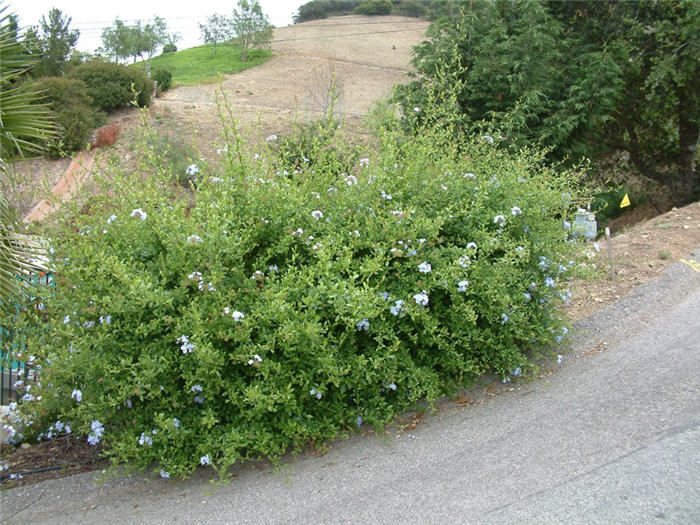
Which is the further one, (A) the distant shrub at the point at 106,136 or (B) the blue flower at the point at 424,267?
(A) the distant shrub at the point at 106,136

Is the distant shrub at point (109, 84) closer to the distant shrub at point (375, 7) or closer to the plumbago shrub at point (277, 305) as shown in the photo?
the plumbago shrub at point (277, 305)

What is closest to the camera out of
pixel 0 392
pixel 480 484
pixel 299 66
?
pixel 480 484

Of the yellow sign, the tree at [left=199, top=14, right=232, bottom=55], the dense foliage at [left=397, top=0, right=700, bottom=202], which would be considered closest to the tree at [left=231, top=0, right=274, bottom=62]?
the tree at [left=199, top=14, right=232, bottom=55]

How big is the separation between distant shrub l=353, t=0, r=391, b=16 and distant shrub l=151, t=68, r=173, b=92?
72.3 ft

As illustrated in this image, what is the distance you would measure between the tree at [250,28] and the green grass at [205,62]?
20.1 inches

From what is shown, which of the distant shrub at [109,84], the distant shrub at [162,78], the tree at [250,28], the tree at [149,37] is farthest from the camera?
the tree at [250,28]

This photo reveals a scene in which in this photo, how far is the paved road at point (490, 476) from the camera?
10.3 ft

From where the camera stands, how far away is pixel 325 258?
12.9 ft

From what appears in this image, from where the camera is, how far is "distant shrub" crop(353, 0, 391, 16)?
43.9m

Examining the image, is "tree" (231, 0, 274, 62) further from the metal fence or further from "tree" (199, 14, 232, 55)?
the metal fence

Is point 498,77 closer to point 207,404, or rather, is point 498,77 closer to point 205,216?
point 205,216

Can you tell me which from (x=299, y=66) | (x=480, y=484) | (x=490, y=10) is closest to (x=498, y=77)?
(x=490, y=10)

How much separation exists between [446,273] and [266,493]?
73.4 inches

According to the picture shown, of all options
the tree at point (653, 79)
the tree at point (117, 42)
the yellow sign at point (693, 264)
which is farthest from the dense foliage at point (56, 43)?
the yellow sign at point (693, 264)
